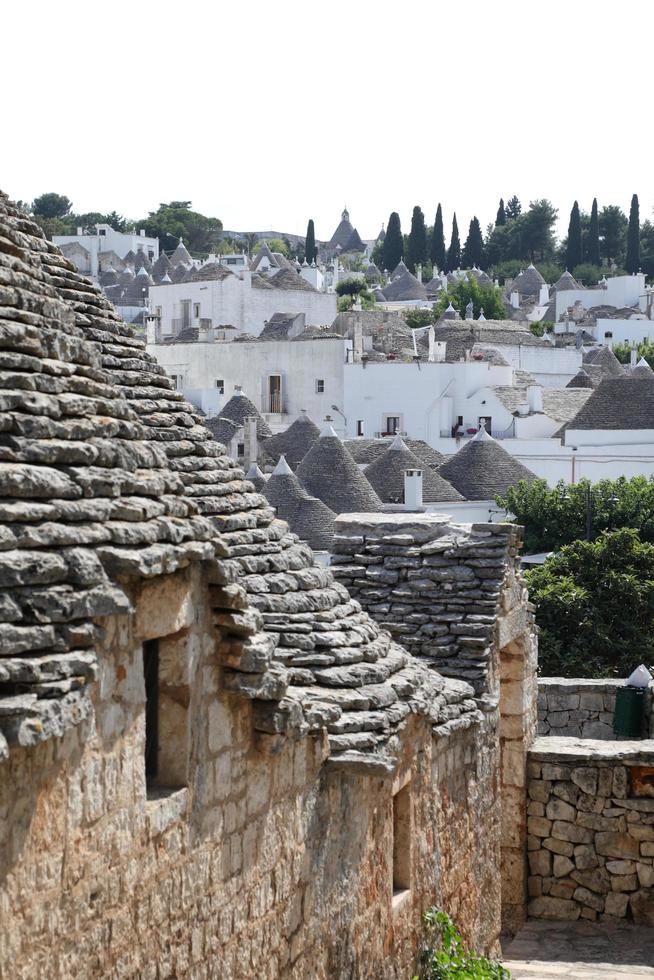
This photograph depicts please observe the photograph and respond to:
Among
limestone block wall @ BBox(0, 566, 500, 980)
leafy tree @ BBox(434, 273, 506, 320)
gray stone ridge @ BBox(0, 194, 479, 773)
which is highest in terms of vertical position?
leafy tree @ BBox(434, 273, 506, 320)

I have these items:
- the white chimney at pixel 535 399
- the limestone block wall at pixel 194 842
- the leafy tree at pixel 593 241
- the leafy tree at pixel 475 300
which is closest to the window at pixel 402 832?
the limestone block wall at pixel 194 842

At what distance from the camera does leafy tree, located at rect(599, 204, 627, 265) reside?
122250mm

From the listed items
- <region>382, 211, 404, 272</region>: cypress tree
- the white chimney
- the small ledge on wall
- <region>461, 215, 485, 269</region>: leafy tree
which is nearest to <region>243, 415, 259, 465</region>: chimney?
the white chimney

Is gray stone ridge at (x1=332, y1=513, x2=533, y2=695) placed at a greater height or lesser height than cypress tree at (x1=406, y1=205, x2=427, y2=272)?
lesser

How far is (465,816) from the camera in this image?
31.9 ft

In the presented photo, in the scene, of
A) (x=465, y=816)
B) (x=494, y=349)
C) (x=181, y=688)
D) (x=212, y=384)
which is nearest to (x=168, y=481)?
(x=181, y=688)

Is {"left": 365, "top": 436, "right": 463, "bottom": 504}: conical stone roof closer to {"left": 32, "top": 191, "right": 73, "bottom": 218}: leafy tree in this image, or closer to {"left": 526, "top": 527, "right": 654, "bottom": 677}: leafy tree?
{"left": 526, "top": 527, "right": 654, "bottom": 677}: leafy tree

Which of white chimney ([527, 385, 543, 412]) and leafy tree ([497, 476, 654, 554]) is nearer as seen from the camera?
leafy tree ([497, 476, 654, 554])

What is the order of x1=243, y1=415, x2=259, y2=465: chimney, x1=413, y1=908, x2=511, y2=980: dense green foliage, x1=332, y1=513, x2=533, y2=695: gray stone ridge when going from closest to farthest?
x1=413, y1=908, x2=511, y2=980: dense green foliage, x1=332, y1=513, x2=533, y2=695: gray stone ridge, x1=243, y1=415, x2=259, y2=465: chimney

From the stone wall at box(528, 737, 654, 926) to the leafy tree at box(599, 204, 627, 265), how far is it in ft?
371

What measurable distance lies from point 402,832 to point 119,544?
3.73 meters

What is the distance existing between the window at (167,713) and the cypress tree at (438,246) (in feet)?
384

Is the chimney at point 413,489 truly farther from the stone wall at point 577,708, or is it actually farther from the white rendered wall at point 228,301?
the white rendered wall at point 228,301

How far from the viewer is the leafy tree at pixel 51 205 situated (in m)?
137
